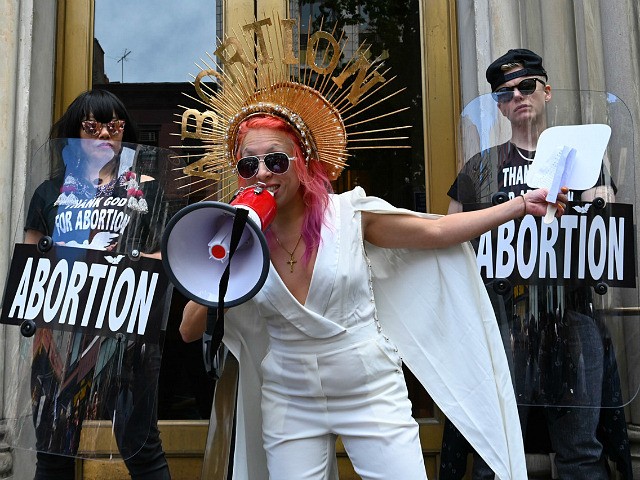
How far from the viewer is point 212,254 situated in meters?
2.07

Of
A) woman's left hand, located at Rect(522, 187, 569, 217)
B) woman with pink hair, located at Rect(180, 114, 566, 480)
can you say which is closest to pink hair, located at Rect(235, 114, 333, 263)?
woman with pink hair, located at Rect(180, 114, 566, 480)

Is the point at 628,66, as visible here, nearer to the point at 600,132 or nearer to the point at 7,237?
the point at 600,132

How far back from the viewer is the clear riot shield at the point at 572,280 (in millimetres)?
2965

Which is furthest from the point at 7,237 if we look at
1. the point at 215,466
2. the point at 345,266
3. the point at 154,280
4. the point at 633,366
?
the point at 633,366

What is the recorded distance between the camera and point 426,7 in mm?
4457

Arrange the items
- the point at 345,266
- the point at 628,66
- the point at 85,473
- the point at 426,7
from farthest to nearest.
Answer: the point at 426,7
the point at 85,473
the point at 628,66
the point at 345,266

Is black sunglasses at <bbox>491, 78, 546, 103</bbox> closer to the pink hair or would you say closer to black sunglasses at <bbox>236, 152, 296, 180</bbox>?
the pink hair

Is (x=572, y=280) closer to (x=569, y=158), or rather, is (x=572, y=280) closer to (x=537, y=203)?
(x=569, y=158)

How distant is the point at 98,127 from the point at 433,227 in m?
1.54

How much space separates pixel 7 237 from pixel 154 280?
1.59 meters

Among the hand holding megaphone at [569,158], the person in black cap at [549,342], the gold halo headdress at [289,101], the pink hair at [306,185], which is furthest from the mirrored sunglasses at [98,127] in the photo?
the hand holding megaphone at [569,158]

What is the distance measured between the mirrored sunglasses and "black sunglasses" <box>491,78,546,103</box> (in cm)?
163

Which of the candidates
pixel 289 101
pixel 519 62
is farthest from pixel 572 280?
pixel 289 101

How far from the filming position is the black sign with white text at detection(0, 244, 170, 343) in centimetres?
265
